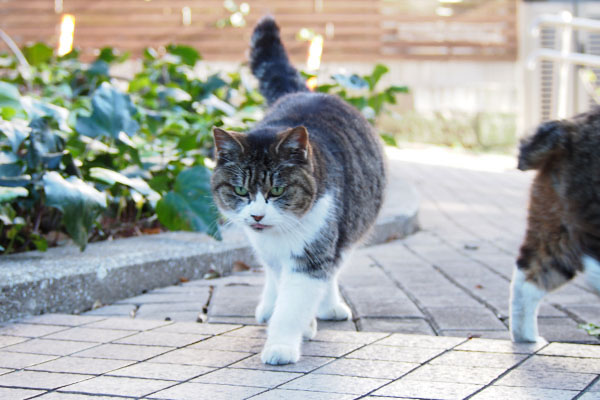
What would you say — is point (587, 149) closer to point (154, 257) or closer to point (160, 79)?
point (154, 257)

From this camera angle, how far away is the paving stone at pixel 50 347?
2.55 m

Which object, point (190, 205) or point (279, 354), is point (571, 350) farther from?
point (190, 205)

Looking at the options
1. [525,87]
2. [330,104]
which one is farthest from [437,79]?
[330,104]

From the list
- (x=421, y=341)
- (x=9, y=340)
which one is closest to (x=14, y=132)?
(x=9, y=340)

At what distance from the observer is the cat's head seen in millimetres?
2752

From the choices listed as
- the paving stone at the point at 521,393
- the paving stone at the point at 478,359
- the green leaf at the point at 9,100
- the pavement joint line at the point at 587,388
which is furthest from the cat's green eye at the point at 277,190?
the green leaf at the point at 9,100

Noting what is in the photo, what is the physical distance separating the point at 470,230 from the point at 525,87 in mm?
7180

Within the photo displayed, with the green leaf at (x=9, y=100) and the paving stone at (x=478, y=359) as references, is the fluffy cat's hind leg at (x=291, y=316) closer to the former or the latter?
the paving stone at (x=478, y=359)

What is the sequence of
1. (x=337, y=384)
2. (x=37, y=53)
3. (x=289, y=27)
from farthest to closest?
1. (x=289, y=27)
2. (x=37, y=53)
3. (x=337, y=384)

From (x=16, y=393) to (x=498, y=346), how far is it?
160 centimetres

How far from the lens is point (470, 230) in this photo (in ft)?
17.3

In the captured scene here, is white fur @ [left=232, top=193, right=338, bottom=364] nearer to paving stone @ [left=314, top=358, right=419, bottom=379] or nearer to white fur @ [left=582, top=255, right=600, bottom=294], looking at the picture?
paving stone @ [left=314, top=358, right=419, bottom=379]

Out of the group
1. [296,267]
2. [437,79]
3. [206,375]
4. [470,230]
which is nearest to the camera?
[206,375]

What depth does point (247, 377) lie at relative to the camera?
7.65ft
